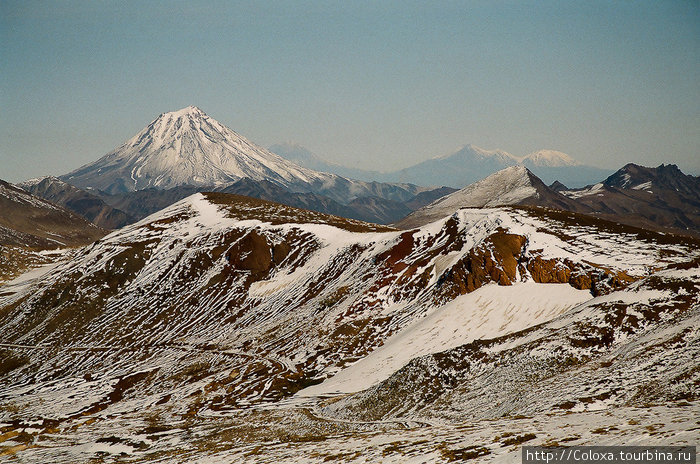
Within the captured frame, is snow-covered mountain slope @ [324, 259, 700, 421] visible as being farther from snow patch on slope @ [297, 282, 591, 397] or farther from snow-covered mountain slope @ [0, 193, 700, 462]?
snow patch on slope @ [297, 282, 591, 397]

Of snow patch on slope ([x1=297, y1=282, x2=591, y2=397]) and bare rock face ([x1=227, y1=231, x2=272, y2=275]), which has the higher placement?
bare rock face ([x1=227, y1=231, x2=272, y2=275])

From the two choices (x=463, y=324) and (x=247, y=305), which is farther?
(x=247, y=305)

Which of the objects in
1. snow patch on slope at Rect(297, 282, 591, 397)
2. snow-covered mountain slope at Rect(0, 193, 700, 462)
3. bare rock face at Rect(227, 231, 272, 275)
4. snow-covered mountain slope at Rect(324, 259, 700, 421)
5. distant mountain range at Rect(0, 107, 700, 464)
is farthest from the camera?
bare rock face at Rect(227, 231, 272, 275)

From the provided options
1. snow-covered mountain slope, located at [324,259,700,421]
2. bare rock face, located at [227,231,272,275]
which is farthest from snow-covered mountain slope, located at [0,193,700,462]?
snow-covered mountain slope, located at [324,259,700,421]

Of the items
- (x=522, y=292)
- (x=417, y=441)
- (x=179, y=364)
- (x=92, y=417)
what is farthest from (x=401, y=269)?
(x=417, y=441)

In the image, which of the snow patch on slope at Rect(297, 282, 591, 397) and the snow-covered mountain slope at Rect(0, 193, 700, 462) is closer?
the snow patch on slope at Rect(297, 282, 591, 397)

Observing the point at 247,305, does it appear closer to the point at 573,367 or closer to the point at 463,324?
the point at 463,324

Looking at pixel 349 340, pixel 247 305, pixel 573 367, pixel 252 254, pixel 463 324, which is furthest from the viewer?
pixel 252 254

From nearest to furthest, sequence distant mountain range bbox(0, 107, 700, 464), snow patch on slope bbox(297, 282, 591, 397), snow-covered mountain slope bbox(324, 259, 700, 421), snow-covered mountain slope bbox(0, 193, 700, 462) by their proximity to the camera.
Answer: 1. distant mountain range bbox(0, 107, 700, 464)
2. snow-covered mountain slope bbox(324, 259, 700, 421)
3. snow patch on slope bbox(297, 282, 591, 397)
4. snow-covered mountain slope bbox(0, 193, 700, 462)

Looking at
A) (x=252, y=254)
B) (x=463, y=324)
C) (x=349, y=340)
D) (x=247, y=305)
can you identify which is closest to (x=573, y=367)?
(x=463, y=324)
